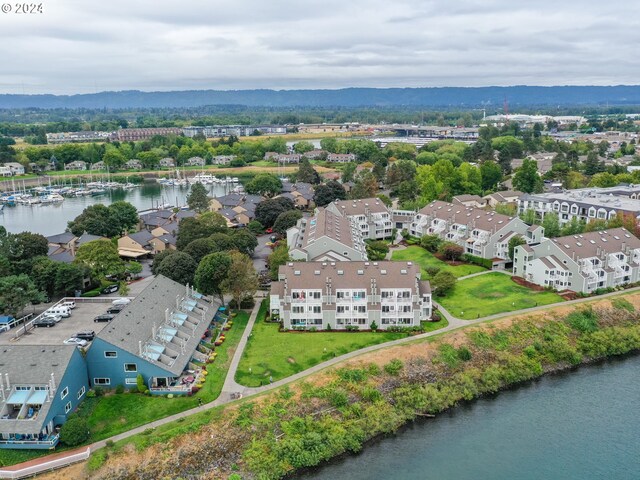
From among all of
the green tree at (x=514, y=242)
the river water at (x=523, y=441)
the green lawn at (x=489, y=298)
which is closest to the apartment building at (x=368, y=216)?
the green tree at (x=514, y=242)

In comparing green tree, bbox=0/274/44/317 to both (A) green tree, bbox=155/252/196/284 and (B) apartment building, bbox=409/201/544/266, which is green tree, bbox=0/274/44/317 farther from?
(B) apartment building, bbox=409/201/544/266

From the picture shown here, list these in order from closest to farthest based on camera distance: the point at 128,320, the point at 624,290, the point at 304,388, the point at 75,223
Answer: the point at 304,388 < the point at 128,320 < the point at 624,290 < the point at 75,223

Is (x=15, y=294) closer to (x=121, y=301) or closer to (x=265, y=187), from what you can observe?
(x=121, y=301)

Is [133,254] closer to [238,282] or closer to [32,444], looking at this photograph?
[238,282]

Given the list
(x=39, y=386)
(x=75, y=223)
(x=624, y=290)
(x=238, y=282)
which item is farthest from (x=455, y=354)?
(x=75, y=223)

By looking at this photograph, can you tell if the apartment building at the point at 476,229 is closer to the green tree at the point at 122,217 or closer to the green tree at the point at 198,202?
the green tree at the point at 198,202
